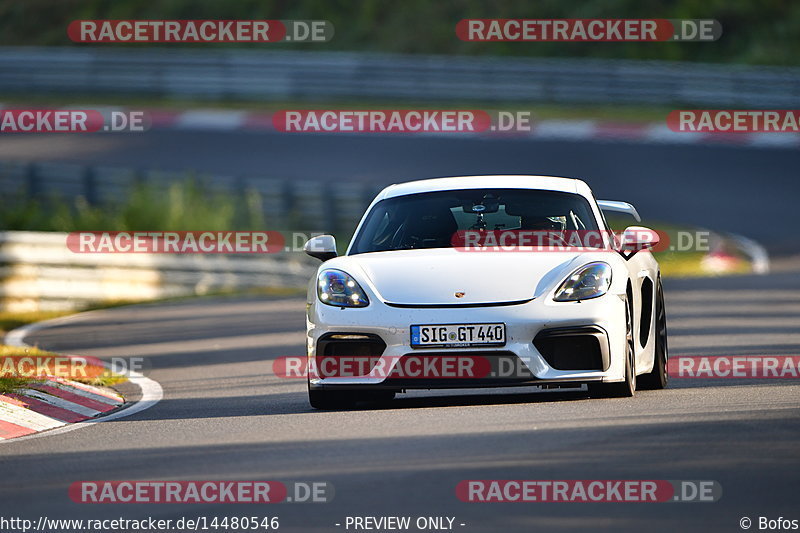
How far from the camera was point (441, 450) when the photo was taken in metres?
7.92

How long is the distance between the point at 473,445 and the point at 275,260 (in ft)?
50.4

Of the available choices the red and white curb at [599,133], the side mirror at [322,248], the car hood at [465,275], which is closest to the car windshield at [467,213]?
the side mirror at [322,248]

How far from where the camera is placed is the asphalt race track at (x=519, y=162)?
2748cm

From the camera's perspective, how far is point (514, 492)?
6879mm

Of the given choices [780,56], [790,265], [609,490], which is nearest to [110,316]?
[790,265]

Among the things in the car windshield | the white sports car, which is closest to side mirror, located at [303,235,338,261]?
the white sports car

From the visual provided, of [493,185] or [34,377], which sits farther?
[34,377]

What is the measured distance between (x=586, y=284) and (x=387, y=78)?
27.6m

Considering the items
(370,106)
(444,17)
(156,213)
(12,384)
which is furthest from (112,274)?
(444,17)

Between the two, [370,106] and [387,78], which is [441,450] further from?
[387,78]

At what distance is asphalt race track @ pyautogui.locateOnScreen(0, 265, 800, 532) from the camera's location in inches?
258

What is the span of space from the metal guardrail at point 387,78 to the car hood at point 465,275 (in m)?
23.8

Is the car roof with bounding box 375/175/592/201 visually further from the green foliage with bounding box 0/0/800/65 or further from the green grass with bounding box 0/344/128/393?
the green foliage with bounding box 0/0/800/65

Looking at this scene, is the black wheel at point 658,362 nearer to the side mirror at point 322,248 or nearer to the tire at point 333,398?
the tire at point 333,398
